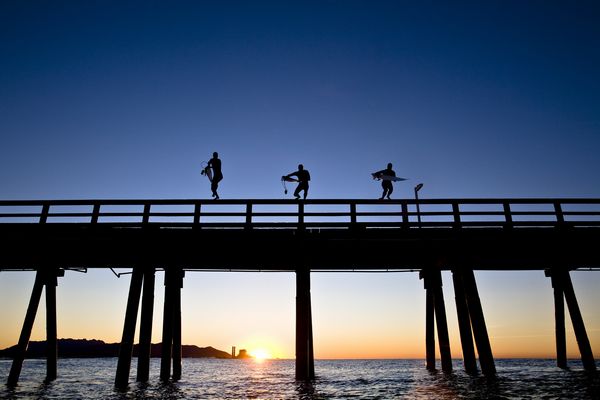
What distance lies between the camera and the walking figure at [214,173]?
1482cm

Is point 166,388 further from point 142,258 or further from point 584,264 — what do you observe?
point 584,264

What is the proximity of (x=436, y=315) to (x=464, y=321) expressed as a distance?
2.23 m

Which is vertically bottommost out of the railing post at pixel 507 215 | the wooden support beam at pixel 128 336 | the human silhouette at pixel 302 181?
the wooden support beam at pixel 128 336

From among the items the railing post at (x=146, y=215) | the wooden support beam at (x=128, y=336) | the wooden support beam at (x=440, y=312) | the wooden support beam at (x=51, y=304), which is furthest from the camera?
the wooden support beam at (x=440, y=312)

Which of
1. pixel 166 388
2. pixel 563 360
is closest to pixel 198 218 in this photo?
pixel 166 388

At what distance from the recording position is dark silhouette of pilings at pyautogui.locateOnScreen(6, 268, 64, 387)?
12.6 m

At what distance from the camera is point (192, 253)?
43.5ft

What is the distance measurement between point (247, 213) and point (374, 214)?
360 cm

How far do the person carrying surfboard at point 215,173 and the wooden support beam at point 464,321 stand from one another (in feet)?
26.8

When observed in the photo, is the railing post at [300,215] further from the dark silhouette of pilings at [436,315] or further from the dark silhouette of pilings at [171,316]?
the dark silhouette of pilings at [436,315]

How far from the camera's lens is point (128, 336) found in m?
11.6

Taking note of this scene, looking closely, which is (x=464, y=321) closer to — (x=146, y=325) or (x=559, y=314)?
(x=559, y=314)

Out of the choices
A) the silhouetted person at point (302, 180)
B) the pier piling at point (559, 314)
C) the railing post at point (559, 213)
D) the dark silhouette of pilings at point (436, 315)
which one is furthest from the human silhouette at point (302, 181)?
the pier piling at point (559, 314)

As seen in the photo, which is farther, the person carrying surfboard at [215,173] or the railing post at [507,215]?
the person carrying surfboard at [215,173]
